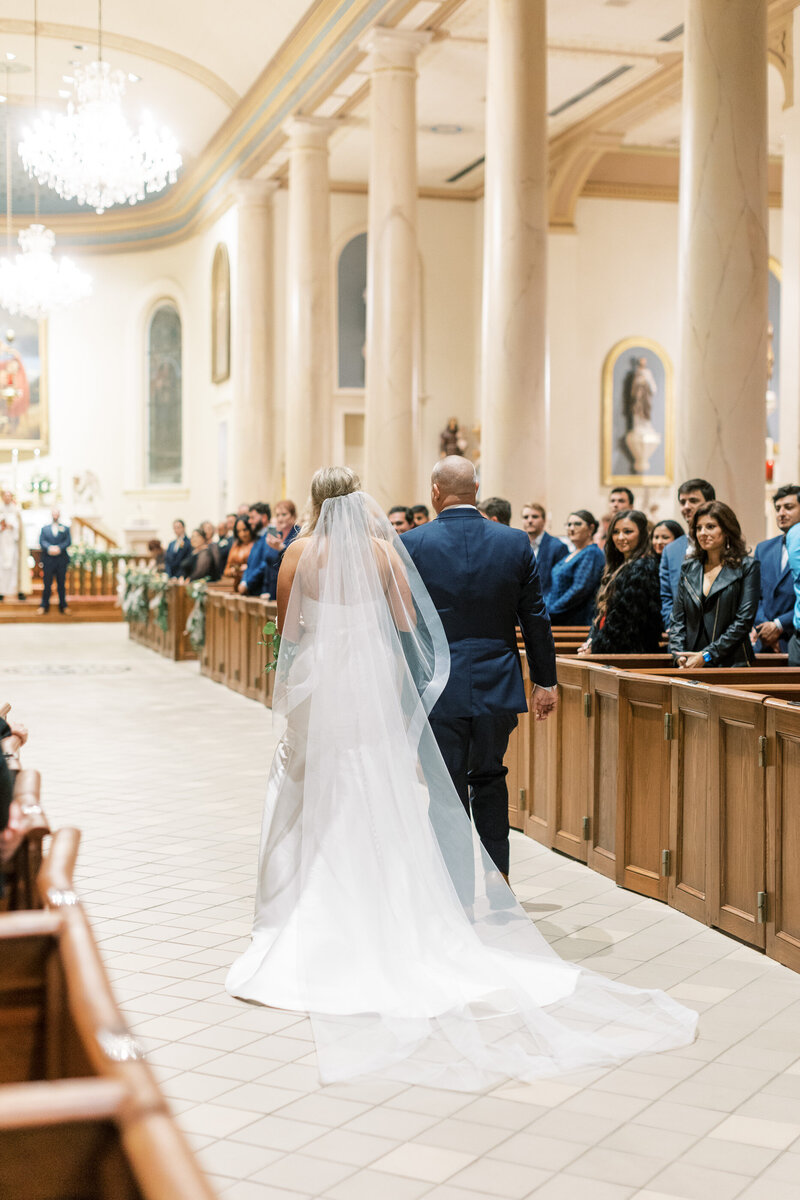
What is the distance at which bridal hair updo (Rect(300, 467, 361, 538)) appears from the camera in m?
4.62

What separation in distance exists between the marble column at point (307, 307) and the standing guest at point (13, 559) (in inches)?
298

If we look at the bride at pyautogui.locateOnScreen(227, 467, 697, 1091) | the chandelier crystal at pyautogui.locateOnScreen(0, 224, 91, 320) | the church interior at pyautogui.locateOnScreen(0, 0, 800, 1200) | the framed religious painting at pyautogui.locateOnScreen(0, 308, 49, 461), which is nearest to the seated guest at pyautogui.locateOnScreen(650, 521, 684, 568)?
the church interior at pyautogui.locateOnScreen(0, 0, 800, 1200)

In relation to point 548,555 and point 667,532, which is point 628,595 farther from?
point 548,555

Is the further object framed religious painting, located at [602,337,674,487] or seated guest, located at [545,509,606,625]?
framed religious painting, located at [602,337,674,487]

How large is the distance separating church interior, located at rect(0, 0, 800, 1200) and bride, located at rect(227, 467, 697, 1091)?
0.71 ft

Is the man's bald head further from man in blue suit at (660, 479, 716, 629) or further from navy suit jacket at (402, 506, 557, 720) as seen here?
man in blue suit at (660, 479, 716, 629)

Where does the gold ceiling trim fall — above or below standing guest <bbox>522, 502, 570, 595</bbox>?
above

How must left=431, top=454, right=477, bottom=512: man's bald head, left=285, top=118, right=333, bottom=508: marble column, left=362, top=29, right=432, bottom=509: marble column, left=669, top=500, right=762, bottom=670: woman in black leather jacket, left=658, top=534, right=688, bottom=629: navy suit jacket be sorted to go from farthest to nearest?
left=285, top=118, right=333, bottom=508: marble column → left=362, top=29, right=432, bottom=509: marble column → left=658, top=534, right=688, bottom=629: navy suit jacket → left=669, top=500, right=762, bottom=670: woman in black leather jacket → left=431, top=454, right=477, bottom=512: man's bald head

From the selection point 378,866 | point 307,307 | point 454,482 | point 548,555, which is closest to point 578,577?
point 548,555

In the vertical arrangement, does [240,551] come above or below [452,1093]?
above

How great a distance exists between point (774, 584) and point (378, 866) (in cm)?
389

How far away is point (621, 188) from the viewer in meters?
21.2

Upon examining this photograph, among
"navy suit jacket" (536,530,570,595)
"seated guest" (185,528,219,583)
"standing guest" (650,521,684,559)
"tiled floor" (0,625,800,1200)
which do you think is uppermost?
"standing guest" (650,521,684,559)

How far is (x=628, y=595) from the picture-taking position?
649 centimetres
